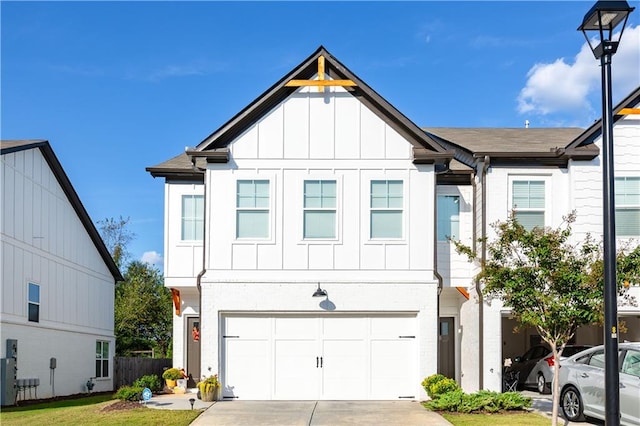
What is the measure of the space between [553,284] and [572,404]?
3.03m

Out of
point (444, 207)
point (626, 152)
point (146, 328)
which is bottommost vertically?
point (146, 328)

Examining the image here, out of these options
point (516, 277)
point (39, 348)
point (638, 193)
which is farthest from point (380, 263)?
point (39, 348)

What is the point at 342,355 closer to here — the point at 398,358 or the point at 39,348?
the point at 398,358

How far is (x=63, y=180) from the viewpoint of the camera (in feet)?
90.2

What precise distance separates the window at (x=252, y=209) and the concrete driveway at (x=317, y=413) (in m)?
4.30

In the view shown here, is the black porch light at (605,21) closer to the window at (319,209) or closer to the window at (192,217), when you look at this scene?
the window at (319,209)

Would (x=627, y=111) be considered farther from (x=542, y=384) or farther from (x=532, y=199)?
(x=542, y=384)

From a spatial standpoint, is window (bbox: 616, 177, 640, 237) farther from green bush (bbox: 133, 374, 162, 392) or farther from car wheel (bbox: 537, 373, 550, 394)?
green bush (bbox: 133, 374, 162, 392)

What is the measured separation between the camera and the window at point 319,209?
20344mm

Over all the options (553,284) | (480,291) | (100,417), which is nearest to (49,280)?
(100,417)

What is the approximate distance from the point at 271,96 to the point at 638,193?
1011 centimetres

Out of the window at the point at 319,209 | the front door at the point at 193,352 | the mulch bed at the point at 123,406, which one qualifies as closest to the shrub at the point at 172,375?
the front door at the point at 193,352

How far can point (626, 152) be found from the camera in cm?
2119

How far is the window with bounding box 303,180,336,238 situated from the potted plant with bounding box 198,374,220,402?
434 centimetres
